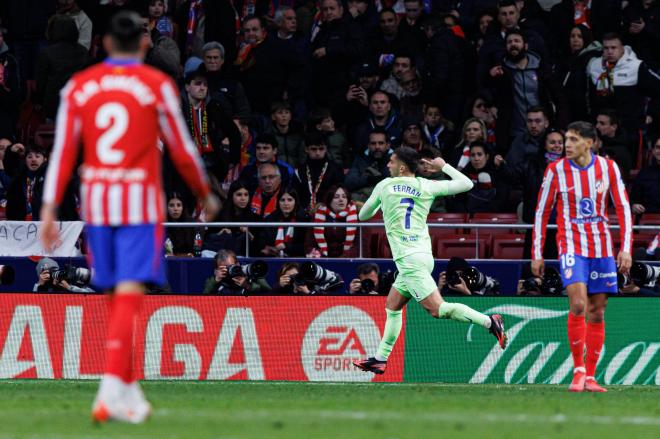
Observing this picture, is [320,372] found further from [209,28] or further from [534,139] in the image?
[209,28]

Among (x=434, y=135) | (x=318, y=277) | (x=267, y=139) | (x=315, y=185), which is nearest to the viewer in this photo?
(x=318, y=277)

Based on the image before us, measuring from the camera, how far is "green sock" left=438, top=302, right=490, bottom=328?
14.5 meters

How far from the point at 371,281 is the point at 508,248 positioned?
2.65m

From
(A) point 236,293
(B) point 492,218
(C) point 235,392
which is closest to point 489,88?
(B) point 492,218

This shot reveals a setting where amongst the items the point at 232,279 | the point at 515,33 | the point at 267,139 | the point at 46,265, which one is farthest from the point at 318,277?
the point at 515,33

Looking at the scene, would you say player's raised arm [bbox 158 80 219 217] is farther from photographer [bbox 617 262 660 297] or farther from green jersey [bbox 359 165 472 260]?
photographer [bbox 617 262 660 297]

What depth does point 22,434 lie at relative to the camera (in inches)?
308

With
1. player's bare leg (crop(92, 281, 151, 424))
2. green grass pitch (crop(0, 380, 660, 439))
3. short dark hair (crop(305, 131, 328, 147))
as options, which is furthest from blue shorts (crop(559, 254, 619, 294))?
short dark hair (crop(305, 131, 328, 147))

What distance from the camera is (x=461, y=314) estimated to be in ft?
47.8

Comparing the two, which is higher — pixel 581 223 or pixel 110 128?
pixel 110 128

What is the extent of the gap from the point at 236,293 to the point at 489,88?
6015mm

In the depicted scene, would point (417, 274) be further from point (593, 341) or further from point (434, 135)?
point (434, 135)

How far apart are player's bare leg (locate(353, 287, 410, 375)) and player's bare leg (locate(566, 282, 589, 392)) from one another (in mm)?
2474

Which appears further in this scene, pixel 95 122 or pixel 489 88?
pixel 489 88
